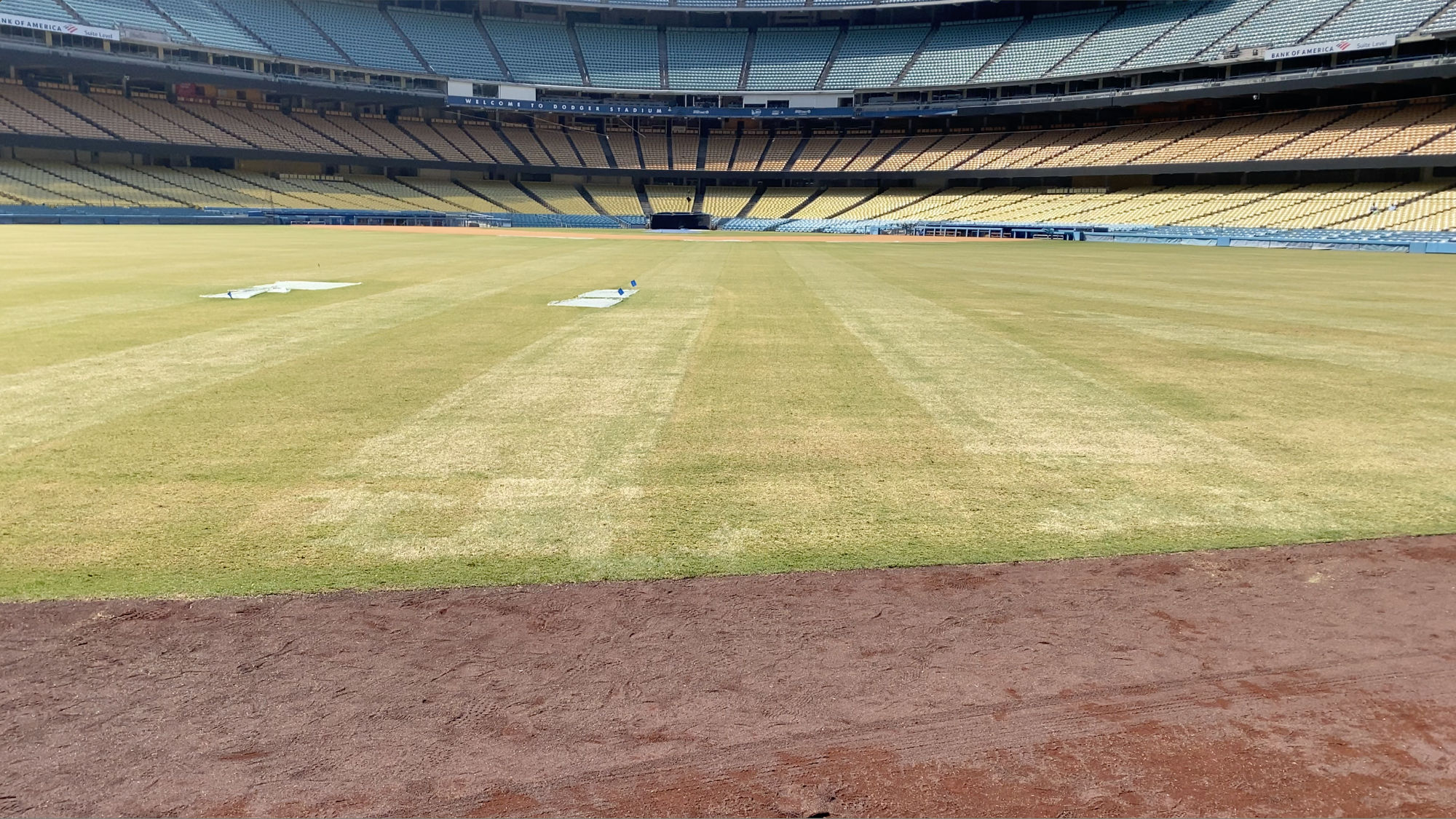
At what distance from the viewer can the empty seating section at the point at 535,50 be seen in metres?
69.2

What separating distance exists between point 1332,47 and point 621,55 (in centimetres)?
4986

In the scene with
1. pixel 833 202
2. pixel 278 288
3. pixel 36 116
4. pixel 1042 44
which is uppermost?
pixel 1042 44

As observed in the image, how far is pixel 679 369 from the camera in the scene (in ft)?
29.9

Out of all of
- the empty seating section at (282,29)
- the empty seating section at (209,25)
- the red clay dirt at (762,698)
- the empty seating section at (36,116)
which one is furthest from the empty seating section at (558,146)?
the red clay dirt at (762,698)

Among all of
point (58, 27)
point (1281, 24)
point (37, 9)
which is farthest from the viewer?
point (58, 27)

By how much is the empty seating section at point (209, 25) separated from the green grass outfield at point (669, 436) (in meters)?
54.6

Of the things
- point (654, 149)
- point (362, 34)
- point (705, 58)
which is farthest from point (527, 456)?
point (705, 58)

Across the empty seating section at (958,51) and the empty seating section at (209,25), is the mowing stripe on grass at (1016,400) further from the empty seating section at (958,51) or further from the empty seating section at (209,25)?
the empty seating section at (209,25)

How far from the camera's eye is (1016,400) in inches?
308

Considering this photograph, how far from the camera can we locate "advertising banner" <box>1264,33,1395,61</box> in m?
44.5

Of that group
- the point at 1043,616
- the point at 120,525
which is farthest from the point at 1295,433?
the point at 120,525

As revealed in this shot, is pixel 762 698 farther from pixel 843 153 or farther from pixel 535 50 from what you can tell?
pixel 535 50

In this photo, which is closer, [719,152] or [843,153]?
[843,153]

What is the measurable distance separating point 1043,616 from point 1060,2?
73069mm
